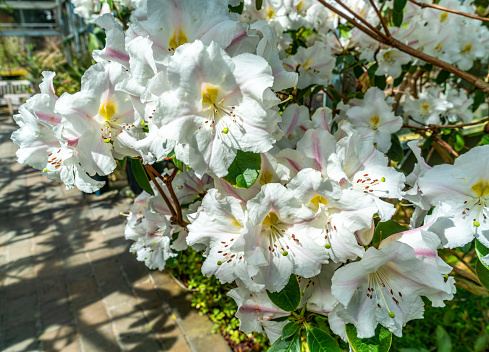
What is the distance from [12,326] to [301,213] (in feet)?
8.88

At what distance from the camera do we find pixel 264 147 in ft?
2.29

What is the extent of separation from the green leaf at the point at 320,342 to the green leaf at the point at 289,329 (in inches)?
1.5

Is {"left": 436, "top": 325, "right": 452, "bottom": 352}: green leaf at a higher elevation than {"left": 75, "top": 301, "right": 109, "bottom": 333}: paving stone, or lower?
higher

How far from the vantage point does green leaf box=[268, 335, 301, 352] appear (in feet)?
3.01

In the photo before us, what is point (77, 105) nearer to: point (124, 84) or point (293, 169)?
point (124, 84)

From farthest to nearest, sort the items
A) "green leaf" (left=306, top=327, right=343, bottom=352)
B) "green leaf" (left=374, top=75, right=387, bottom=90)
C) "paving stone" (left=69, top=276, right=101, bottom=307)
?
"paving stone" (left=69, top=276, right=101, bottom=307) < "green leaf" (left=374, top=75, right=387, bottom=90) < "green leaf" (left=306, top=327, right=343, bottom=352)

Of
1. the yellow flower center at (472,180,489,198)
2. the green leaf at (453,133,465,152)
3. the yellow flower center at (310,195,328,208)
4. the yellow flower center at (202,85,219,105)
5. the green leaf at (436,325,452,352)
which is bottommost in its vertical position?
the green leaf at (436,325,452,352)

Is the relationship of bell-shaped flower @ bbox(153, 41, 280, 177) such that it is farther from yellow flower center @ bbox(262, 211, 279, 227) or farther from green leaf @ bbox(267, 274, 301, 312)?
green leaf @ bbox(267, 274, 301, 312)

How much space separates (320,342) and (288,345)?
0.09m

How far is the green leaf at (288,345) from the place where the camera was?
36.2 inches

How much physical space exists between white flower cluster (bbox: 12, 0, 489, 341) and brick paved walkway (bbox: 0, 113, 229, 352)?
70.9 inches

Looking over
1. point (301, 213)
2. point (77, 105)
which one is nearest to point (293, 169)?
point (301, 213)

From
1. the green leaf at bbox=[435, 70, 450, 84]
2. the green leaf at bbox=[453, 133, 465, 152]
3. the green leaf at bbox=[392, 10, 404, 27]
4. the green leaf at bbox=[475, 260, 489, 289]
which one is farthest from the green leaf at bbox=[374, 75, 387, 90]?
the green leaf at bbox=[475, 260, 489, 289]

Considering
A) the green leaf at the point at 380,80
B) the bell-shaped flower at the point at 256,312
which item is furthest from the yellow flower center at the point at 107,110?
the green leaf at the point at 380,80
